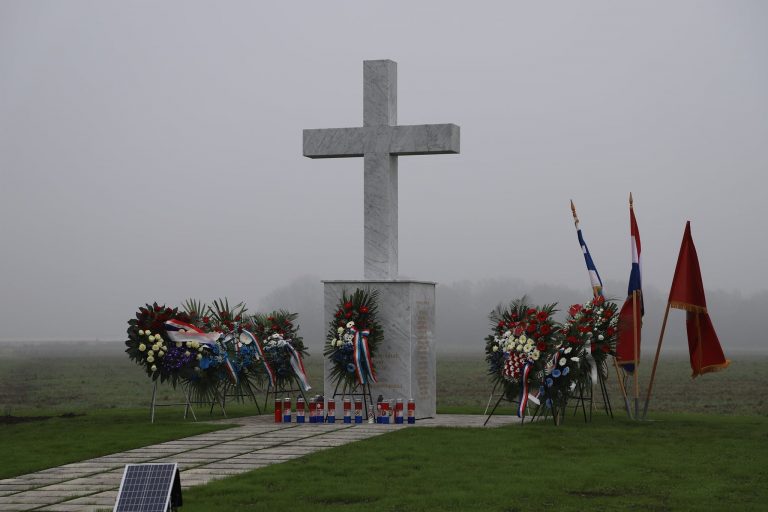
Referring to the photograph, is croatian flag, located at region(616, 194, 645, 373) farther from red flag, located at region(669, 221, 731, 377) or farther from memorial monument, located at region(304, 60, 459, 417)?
memorial monument, located at region(304, 60, 459, 417)

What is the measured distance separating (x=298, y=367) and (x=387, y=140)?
4405mm

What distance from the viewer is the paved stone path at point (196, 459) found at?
472 inches

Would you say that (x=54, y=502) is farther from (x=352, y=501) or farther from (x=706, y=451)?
(x=706, y=451)

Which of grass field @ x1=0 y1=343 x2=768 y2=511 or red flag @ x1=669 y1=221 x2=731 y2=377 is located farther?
red flag @ x1=669 y1=221 x2=731 y2=377

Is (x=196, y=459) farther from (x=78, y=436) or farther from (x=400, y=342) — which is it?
(x=400, y=342)

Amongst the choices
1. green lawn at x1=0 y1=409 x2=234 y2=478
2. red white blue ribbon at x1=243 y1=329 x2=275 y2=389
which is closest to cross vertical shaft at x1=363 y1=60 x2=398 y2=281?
red white blue ribbon at x1=243 y1=329 x2=275 y2=389

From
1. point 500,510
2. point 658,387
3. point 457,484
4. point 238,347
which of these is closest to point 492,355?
point 238,347

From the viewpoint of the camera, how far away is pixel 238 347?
20.6m

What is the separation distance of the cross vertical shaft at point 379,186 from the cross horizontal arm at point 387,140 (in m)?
0.15

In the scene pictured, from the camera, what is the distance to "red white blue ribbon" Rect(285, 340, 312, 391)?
2081 cm

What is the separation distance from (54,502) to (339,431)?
6.57 metres

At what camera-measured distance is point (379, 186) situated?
66.6ft

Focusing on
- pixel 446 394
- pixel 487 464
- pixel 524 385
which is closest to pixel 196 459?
pixel 487 464

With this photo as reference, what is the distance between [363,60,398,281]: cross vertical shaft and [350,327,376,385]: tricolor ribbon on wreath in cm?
136
